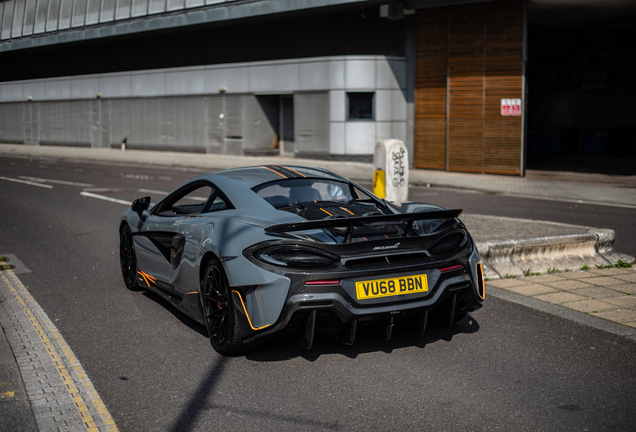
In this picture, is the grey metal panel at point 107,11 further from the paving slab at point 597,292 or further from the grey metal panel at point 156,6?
the paving slab at point 597,292

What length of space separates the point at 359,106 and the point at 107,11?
641 inches

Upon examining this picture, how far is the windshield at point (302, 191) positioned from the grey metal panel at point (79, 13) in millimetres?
34146

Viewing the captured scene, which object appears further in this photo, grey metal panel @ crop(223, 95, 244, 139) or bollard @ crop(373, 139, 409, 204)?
grey metal panel @ crop(223, 95, 244, 139)

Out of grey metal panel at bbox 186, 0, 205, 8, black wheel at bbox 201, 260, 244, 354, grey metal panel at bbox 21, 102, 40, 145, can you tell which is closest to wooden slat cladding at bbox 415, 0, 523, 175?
grey metal panel at bbox 186, 0, 205, 8

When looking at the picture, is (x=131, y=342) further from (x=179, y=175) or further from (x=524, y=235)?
(x=179, y=175)

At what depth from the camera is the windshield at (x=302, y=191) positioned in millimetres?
5551

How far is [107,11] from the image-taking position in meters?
34.5

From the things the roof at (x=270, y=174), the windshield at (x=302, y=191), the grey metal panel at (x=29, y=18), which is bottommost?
the windshield at (x=302, y=191)

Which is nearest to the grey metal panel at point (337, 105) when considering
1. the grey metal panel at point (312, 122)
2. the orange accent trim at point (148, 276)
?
the grey metal panel at point (312, 122)

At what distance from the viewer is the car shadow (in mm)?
4980

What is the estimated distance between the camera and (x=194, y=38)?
104 ft

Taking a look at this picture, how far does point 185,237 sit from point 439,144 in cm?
1816

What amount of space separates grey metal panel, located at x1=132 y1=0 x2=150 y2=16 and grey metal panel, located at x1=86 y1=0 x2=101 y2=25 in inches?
145

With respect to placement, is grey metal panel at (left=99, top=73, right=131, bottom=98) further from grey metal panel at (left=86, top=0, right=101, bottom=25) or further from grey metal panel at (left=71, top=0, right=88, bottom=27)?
grey metal panel at (left=71, top=0, right=88, bottom=27)
